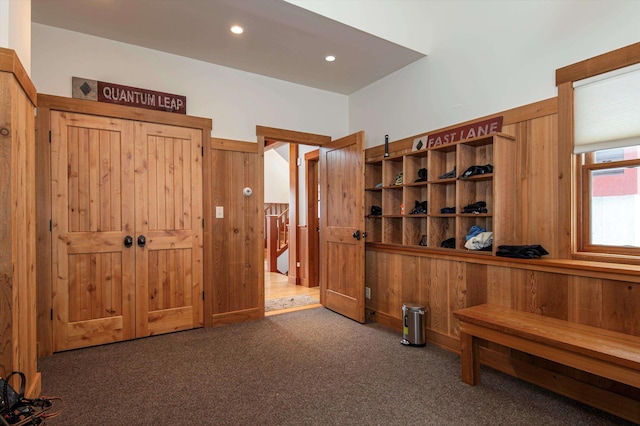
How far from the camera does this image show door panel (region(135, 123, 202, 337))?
3.45 meters

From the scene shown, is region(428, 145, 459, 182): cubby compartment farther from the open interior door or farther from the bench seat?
the bench seat

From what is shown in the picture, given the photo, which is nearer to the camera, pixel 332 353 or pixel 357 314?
pixel 332 353

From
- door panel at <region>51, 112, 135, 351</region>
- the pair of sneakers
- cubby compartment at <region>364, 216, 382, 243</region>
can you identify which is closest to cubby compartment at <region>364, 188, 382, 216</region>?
cubby compartment at <region>364, 216, 382, 243</region>

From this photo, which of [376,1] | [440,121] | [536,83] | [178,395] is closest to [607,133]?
[536,83]

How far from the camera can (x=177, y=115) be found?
361cm

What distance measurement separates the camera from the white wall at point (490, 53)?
7.82 feet

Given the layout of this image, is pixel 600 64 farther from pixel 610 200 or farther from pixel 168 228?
pixel 168 228

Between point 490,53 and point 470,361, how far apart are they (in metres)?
2.60

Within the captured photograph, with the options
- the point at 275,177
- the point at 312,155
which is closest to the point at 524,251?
the point at 312,155

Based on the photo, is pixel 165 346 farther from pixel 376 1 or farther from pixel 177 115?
pixel 376 1

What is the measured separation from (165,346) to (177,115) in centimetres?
234

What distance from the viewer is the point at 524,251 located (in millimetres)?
2539

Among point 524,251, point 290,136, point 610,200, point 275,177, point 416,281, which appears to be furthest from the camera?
point 275,177

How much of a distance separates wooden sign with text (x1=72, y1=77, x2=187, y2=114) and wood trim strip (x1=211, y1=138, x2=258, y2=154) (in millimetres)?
452
